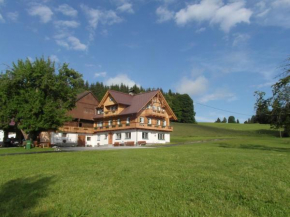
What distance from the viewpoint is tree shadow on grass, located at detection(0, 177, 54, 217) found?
6203 mm

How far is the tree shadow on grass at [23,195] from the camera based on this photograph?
20.4 ft

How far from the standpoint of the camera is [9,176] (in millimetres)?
10547

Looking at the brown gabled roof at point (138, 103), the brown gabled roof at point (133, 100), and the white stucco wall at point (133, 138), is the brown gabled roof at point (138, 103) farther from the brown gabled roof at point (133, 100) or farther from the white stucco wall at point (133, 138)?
the white stucco wall at point (133, 138)

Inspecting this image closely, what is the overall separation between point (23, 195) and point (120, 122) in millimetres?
43778

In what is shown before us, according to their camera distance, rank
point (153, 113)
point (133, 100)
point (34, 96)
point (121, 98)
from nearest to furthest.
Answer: point (34, 96) → point (153, 113) → point (121, 98) → point (133, 100)

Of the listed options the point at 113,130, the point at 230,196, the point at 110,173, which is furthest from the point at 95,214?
the point at 113,130

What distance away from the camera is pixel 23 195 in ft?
24.7

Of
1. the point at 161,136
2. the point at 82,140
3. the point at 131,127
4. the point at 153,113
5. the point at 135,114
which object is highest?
the point at 153,113

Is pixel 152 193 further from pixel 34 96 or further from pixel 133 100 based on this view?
pixel 133 100

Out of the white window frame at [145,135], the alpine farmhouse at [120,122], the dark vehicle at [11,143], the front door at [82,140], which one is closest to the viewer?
the dark vehicle at [11,143]

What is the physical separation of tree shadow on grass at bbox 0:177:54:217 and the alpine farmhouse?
121 feet

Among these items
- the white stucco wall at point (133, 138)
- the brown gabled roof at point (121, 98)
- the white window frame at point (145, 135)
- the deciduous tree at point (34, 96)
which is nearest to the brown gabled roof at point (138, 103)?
the brown gabled roof at point (121, 98)

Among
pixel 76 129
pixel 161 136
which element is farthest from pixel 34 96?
pixel 161 136

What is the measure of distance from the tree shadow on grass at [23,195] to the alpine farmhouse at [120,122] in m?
37.0
